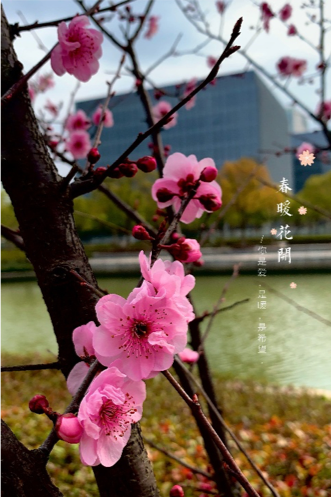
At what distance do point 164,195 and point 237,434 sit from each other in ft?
8.26

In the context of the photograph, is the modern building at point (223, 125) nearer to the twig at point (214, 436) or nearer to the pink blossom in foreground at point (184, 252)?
the pink blossom in foreground at point (184, 252)

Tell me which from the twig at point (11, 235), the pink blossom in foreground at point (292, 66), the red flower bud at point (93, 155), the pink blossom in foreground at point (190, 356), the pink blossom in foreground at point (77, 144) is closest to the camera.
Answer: the red flower bud at point (93, 155)

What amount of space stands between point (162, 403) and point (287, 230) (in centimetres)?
228

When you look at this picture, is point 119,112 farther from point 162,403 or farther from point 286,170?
point 162,403

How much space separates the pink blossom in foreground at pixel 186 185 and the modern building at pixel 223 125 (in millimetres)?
30882

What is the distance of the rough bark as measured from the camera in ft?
2.01

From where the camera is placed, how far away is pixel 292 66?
274 cm

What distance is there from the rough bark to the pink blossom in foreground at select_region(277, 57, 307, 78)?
8.01ft

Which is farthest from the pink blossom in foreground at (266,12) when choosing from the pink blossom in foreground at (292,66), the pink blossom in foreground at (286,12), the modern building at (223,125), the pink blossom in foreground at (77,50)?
the modern building at (223,125)

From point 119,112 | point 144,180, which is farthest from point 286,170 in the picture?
point 144,180

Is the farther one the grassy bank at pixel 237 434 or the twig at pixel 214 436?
the grassy bank at pixel 237 434

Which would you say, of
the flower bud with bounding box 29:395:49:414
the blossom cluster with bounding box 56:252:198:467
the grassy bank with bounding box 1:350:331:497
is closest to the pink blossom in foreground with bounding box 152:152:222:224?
the blossom cluster with bounding box 56:252:198:467

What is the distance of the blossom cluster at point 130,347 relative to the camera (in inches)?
18.1

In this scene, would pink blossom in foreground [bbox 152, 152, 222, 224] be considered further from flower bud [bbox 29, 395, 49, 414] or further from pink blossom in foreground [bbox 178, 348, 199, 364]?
pink blossom in foreground [bbox 178, 348, 199, 364]
